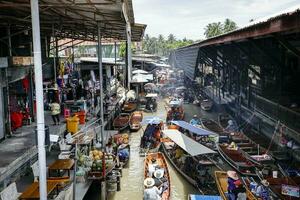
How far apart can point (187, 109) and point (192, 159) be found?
60.9 feet

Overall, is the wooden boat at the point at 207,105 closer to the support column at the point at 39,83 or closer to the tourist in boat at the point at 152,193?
the tourist in boat at the point at 152,193

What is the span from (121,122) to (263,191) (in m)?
15.0

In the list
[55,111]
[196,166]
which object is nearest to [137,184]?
[196,166]

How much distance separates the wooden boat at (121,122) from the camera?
25700 millimetres

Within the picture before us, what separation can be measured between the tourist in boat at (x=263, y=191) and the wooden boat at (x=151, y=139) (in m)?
7.85

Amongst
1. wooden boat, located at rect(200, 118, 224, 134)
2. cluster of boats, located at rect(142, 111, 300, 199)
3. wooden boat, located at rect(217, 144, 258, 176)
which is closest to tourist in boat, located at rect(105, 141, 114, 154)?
cluster of boats, located at rect(142, 111, 300, 199)

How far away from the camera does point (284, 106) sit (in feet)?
61.2

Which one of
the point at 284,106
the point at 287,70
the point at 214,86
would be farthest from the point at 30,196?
the point at 214,86

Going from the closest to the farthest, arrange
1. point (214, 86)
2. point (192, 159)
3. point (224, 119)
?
1. point (192, 159)
2. point (224, 119)
3. point (214, 86)

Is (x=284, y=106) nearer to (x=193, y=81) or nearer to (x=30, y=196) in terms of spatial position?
(x=30, y=196)

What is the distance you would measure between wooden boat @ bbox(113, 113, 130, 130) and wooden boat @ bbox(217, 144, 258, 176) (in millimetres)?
8389

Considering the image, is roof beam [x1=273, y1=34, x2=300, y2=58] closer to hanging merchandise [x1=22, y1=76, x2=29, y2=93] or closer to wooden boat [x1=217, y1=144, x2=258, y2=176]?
wooden boat [x1=217, y1=144, x2=258, y2=176]

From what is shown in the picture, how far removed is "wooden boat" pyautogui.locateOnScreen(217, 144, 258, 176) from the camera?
16.1m

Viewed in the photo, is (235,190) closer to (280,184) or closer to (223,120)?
(280,184)
